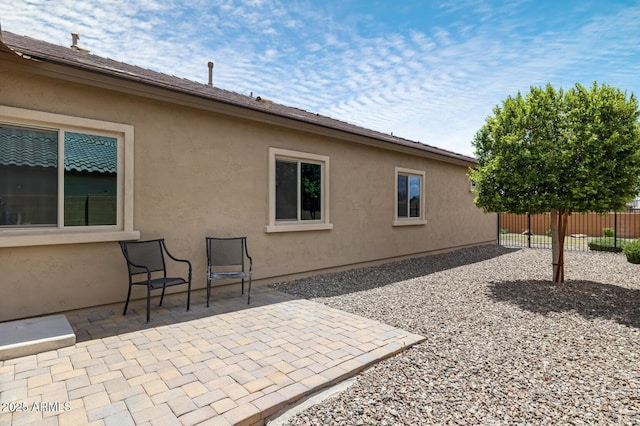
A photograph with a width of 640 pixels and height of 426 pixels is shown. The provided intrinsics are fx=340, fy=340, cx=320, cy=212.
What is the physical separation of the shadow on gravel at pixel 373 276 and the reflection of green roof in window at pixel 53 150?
3.62m

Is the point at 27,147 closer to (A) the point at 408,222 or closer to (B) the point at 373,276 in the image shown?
(B) the point at 373,276

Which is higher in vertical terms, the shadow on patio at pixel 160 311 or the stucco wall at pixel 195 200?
the stucco wall at pixel 195 200

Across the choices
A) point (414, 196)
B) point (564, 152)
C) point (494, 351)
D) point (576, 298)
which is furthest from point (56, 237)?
point (414, 196)

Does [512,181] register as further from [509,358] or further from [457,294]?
[509,358]

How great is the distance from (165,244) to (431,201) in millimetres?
8401

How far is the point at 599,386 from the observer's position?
9.87 ft

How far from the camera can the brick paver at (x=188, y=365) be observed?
2.53 metres

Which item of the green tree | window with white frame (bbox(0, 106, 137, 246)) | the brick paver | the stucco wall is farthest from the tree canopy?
window with white frame (bbox(0, 106, 137, 246))

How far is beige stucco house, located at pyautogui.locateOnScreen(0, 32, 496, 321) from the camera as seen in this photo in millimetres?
4328

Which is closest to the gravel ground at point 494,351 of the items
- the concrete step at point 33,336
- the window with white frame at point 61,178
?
the concrete step at point 33,336

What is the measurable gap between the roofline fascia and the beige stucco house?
20mm

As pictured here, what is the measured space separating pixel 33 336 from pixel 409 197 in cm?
912

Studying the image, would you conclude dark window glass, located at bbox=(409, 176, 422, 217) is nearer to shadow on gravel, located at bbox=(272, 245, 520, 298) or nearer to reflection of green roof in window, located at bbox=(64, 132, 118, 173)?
shadow on gravel, located at bbox=(272, 245, 520, 298)

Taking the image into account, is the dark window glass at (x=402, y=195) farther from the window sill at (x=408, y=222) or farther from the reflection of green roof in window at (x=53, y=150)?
the reflection of green roof in window at (x=53, y=150)
